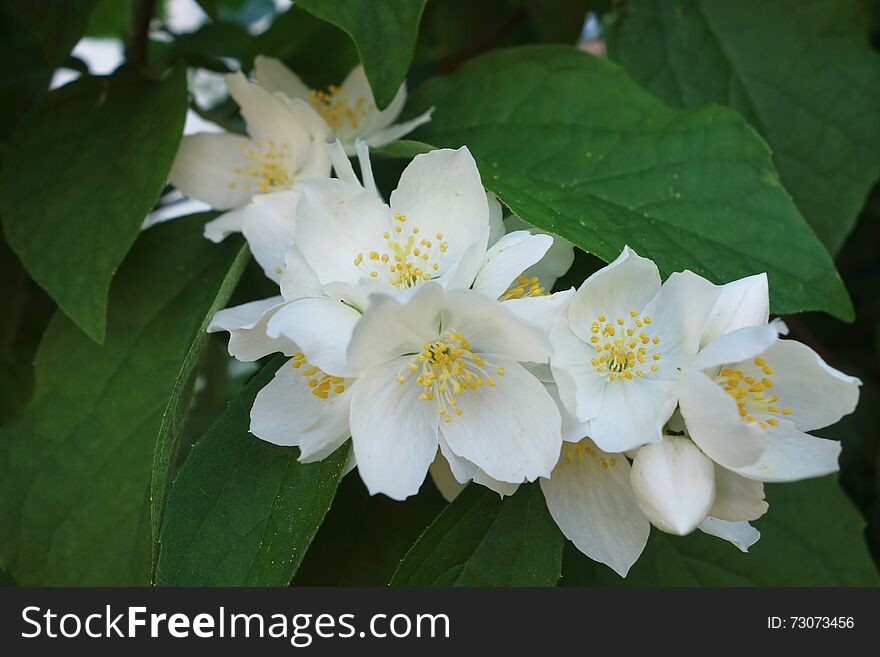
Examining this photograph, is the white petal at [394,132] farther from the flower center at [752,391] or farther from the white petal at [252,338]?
the flower center at [752,391]

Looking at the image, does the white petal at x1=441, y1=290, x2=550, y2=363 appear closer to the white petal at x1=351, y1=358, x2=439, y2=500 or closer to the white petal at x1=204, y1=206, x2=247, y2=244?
the white petal at x1=351, y1=358, x2=439, y2=500

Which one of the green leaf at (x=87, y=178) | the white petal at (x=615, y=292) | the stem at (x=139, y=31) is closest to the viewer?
the white petal at (x=615, y=292)

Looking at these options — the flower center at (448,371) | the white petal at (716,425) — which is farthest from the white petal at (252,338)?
the white petal at (716,425)

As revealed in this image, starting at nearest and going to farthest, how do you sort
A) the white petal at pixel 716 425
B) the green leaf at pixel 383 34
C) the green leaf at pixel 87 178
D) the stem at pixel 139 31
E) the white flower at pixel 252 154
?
1. the white petal at pixel 716 425
2. the green leaf at pixel 383 34
3. the green leaf at pixel 87 178
4. the white flower at pixel 252 154
5. the stem at pixel 139 31

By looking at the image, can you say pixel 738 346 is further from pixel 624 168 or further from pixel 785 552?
pixel 785 552

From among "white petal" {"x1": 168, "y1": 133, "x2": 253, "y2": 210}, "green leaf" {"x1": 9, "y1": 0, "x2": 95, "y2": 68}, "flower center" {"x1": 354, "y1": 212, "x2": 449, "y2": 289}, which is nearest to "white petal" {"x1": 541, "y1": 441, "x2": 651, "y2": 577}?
"flower center" {"x1": 354, "y1": 212, "x2": 449, "y2": 289}

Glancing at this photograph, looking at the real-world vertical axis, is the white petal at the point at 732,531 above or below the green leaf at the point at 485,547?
above
